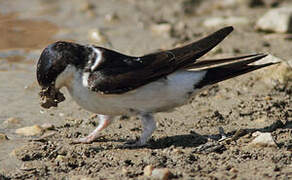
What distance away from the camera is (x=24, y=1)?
897 cm

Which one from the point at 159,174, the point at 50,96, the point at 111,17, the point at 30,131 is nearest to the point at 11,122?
the point at 30,131

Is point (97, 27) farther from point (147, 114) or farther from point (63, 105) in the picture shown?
point (147, 114)

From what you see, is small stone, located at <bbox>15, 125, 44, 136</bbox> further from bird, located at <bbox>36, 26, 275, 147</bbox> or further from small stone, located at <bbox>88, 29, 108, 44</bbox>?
small stone, located at <bbox>88, 29, 108, 44</bbox>

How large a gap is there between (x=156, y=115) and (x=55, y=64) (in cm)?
133

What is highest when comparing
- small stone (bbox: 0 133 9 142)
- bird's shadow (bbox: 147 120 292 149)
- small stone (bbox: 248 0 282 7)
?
small stone (bbox: 248 0 282 7)

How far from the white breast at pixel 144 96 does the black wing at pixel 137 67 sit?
0.06 metres

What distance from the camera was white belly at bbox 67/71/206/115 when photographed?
415 centimetres

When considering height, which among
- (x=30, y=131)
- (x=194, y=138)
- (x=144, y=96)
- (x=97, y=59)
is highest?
(x=97, y=59)

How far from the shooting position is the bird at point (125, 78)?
413 centimetres

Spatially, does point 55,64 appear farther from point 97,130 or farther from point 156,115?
point 156,115

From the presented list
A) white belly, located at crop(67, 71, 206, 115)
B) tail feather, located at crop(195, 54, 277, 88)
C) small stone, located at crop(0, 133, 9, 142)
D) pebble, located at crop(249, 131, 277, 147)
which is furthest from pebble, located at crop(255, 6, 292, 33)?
small stone, located at crop(0, 133, 9, 142)

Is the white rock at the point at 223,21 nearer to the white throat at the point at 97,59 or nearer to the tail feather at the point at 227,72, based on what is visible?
the tail feather at the point at 227,72

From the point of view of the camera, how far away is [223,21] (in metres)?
7.75

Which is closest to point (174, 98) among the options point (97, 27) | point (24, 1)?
point (97, 27)
